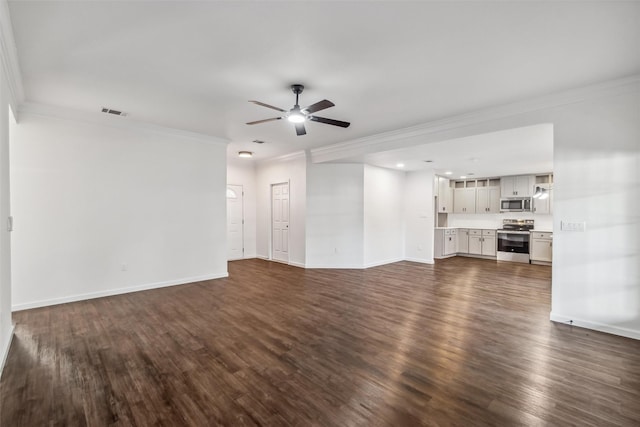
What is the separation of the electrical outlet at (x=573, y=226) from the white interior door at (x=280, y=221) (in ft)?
17.8

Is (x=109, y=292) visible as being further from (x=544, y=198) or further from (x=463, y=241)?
(x=544, y=198)

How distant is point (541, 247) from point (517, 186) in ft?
5.71

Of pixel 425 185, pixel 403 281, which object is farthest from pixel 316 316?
pixel 425 185

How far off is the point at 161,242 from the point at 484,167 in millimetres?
7118

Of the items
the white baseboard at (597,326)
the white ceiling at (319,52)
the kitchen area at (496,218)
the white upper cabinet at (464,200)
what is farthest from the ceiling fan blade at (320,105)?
the white upper cabinet at (464,200)

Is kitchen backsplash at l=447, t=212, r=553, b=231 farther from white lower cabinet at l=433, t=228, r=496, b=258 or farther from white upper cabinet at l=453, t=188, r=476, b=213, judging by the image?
white lower cabinet at l=433, t=228, r=496, b=258

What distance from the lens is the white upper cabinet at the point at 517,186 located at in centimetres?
789

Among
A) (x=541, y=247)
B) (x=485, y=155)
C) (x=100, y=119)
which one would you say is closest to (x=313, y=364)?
(x=100, y=119)

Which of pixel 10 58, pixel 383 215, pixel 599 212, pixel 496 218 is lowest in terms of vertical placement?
pixel 496 218

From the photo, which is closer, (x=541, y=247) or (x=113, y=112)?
(x=113, y=112)

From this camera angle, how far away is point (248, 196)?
836 centimetres

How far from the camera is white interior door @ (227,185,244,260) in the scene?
26.4 ft

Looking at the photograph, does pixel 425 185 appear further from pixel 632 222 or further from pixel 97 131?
pixel 97 131

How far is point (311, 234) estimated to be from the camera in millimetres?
6836
